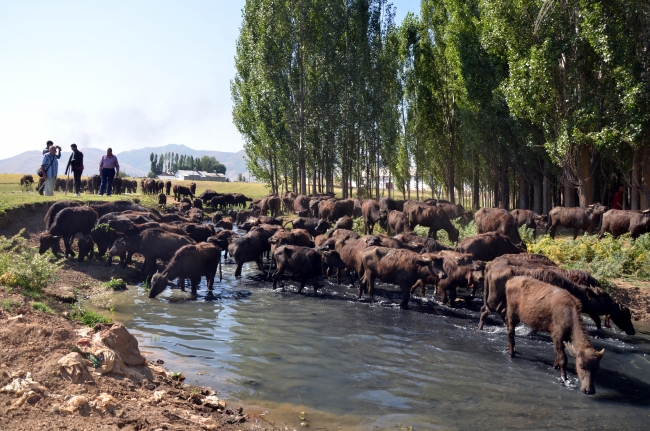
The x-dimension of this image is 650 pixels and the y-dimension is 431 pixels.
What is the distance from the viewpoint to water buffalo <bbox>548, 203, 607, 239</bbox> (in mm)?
22344

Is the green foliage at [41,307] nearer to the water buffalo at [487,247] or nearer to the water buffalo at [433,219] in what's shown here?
the water buffalo at [487,247]

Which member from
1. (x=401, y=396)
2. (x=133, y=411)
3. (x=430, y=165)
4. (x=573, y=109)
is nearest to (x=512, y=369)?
(x=401, y=396)

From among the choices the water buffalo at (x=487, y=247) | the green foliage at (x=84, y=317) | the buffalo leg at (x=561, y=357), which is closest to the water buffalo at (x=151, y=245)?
the green foliage at (x=84, y=317)

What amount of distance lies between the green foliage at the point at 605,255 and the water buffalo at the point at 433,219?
360 centimetres

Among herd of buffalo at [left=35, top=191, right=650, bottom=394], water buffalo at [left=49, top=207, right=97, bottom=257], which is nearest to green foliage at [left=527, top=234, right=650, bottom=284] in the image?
herd of buffalo at [left=35, top=191, right=650, bottom=394]

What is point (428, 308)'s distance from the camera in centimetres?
1420

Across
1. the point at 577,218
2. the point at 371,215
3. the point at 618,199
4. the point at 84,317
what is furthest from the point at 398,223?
the point at 84,317

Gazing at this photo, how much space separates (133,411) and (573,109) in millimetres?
22782

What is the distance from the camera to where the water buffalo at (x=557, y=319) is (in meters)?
8.69

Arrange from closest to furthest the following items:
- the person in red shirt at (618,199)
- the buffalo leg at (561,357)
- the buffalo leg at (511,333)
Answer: the buffalo leg at (561,357) < the buffalo leg at (511,333) < the person in red shirt at (618,199)

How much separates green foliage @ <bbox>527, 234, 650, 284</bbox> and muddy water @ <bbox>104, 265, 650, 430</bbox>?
3954mm

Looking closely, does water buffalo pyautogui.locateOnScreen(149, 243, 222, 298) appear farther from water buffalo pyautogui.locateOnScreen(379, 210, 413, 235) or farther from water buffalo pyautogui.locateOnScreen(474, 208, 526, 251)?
water buffalo pyautogui.locateOnScreen(474, 208, 526, 251)

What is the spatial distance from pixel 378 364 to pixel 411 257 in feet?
16.3

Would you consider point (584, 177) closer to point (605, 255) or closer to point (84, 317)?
point (605, 255)
